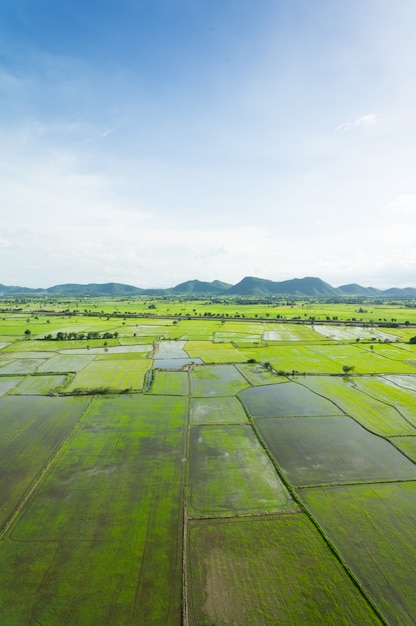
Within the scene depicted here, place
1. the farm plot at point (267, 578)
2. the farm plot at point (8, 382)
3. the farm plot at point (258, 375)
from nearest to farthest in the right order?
1. the farm plot at point (267, 578)
2. the farm plot at point (8, 382)
3. the farm plot at point (258, 375)

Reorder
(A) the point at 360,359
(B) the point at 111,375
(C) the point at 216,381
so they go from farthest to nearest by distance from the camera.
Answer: (A) the point at 360,359 → (B) the point at 111,375 → (C) the point at 216,381

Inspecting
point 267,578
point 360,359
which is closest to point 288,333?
point 360,359

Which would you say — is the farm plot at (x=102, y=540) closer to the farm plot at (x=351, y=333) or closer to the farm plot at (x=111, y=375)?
the farm plot at (x=111, y=375)

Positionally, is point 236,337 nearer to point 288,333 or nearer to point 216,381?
point 288,333

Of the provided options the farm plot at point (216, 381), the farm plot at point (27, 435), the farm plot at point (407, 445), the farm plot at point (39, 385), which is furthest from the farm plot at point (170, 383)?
the farm plot at point (407, 445)

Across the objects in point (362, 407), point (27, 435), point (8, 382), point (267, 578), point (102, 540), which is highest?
point (8, 382)

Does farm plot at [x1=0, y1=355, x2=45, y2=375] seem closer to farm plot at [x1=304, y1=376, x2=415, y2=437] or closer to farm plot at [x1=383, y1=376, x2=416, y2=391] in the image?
farm plot at [x1=304, y1=376, x2=415, y2=437]
